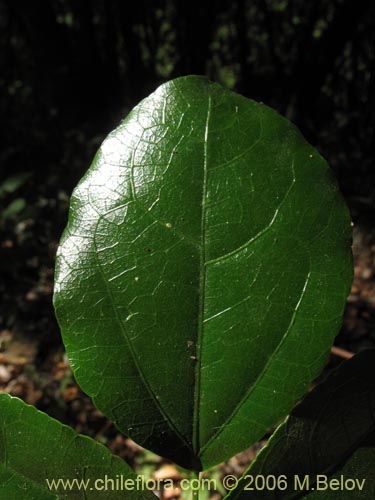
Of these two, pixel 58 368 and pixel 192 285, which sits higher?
pixel 192 285

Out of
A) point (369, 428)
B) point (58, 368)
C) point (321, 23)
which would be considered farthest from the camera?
point (321, 23)

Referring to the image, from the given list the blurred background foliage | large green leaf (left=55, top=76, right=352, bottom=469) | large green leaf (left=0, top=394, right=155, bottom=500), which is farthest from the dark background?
large green leaf (left=0, top=394, right=155, bottom=500)

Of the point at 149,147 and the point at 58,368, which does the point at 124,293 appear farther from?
the point at 58,368

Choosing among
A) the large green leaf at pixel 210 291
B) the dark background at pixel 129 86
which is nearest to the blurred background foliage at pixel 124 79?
the dark background at pixel 129 86

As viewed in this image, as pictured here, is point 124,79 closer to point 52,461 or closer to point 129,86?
point 129,86

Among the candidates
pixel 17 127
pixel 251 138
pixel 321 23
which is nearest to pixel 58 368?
pixel 17 127

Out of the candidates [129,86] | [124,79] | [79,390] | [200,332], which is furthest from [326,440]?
[124,79]

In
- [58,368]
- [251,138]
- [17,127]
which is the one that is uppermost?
[251,138]
